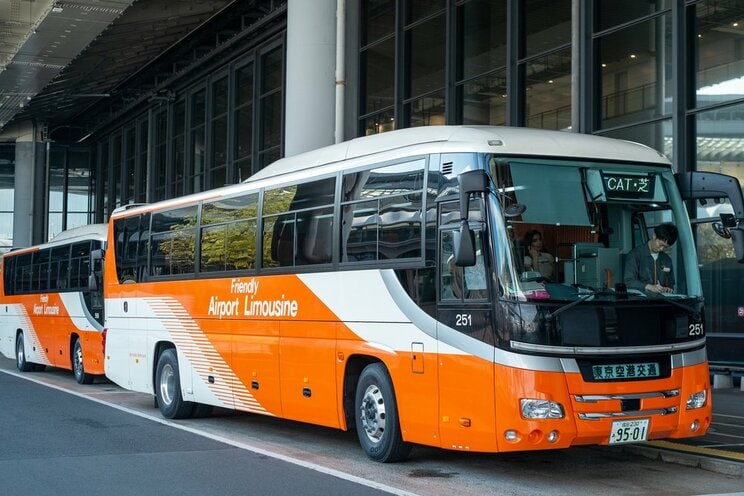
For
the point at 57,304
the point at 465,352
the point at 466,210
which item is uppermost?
the point at 466,210

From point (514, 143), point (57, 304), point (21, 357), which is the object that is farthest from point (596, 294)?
point (21, 357)

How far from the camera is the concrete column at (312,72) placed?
21.5 metres

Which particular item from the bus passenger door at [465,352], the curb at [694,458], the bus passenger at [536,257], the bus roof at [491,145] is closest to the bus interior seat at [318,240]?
the bus roof at [491,145]

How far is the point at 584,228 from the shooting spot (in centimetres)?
934

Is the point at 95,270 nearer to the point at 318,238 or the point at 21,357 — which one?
the point at 21,357

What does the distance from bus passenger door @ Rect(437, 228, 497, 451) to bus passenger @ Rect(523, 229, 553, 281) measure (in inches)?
14.7

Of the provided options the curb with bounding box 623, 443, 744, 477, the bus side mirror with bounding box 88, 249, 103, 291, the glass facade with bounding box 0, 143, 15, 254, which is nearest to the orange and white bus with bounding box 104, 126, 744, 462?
the curb with bounding box 623, 443, 744, 477

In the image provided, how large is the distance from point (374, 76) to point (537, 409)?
20358mm

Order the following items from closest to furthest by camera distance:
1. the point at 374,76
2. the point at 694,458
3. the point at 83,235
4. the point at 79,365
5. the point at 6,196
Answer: the point at 694,458 → the point at 79,365 → the point at 83,235 → the point at 374,76 → the point at 6,196

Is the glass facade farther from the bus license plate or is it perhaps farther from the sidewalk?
the bus license plate

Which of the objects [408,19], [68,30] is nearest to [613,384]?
[408,19]

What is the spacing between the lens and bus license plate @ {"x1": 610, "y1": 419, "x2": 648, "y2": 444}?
8977mm

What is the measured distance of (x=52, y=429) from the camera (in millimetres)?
13586

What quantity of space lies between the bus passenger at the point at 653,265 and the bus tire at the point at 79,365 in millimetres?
15291
